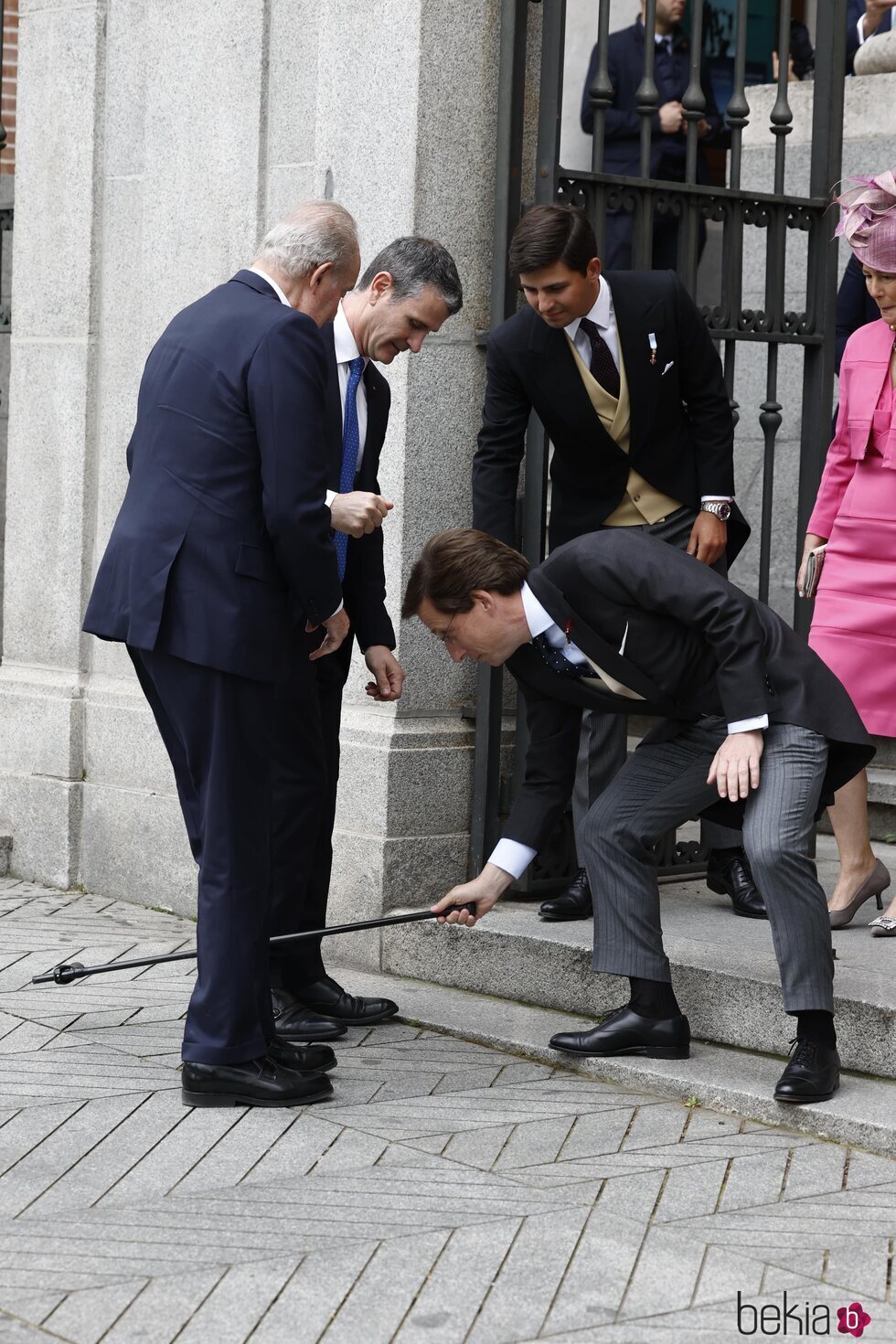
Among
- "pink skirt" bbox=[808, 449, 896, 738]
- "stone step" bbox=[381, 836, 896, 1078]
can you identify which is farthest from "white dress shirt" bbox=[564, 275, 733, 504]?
"stone step" bbox=[381, 836, 896, 1078]

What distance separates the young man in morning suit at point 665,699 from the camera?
161 inches

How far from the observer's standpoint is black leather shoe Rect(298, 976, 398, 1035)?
192 inches

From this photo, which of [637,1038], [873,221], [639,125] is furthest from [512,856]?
[639,125]

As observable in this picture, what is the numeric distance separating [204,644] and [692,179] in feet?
7.60

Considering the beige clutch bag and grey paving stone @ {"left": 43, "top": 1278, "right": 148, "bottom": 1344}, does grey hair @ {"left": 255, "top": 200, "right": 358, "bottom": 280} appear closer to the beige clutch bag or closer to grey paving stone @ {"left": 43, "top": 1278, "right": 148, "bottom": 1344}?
the beige clutch bag

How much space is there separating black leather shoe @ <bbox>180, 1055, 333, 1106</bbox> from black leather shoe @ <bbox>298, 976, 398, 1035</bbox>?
634 millimetres

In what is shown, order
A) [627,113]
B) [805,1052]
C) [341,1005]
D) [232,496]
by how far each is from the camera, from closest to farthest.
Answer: [232,496] → [805,1052] → [341,1005] → [627,113]

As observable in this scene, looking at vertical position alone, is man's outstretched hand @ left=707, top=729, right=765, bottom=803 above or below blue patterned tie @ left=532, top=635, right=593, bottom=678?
below

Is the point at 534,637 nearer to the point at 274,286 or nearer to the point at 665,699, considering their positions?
the point at 665,699

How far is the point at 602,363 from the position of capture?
502cm

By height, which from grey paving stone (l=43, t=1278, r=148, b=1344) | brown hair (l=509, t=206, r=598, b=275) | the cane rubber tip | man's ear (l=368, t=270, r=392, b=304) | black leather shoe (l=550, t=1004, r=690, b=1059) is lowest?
grey paving stone (l=43, t=1278, r=148, b=1344)

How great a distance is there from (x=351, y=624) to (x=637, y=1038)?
1288 mm

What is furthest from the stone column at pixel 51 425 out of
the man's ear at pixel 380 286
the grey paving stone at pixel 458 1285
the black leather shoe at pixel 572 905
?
the grey paving stone at pixel 458 1285

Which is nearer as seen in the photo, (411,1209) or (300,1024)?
(411,1209)
